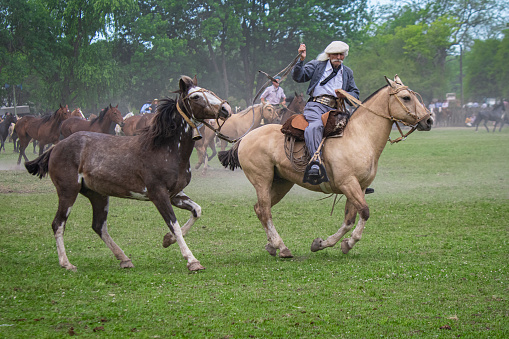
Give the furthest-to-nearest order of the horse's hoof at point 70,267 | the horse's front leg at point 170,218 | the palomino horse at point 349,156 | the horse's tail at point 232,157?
the horse's tail at point 232,157
the palomino horse at point 349,156
the horse's hoof at point 70,267
the horse's front leg at point 170,218

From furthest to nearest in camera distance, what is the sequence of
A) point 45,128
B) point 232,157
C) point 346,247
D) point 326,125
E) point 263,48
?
point 263,48, point 45,128, point 232,157, point 326,125, point 346,247

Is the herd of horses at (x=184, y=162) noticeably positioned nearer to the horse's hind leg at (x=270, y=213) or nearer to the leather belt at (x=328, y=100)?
the horse's hind leg at (x=270, y=213)

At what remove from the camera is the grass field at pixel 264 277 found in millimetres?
5242

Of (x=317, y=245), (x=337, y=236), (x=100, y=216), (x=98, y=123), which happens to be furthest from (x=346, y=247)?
(x=98, y=123)

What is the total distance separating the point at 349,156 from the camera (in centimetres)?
798

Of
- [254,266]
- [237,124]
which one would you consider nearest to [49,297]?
[254,266]

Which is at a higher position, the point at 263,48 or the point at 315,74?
the point at 263,48

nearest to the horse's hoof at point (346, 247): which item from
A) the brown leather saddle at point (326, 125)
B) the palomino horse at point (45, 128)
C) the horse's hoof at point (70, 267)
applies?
the brown leather saddle at point (326, 125)

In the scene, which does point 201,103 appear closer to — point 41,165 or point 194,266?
point 194,266

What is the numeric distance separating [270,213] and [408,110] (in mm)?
2344

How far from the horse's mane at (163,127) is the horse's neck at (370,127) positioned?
7.59 feet

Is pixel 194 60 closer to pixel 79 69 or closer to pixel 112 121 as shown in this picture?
pixel 79 69

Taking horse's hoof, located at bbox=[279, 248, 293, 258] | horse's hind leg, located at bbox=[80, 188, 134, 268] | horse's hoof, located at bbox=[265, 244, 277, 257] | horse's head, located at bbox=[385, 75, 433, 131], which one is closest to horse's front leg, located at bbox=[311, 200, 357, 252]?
horse's hoof, located at bbox=[279, 248, 293, 258]

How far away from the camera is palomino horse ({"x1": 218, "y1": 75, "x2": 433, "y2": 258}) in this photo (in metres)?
7.94
